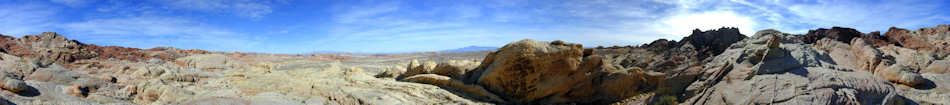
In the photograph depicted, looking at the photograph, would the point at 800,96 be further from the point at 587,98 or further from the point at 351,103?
the point at 351,103

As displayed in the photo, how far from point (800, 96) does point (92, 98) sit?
1224cm

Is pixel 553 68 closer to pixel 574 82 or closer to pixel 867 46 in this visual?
pixel 574 82

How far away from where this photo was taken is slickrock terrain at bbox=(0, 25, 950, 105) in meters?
7.83

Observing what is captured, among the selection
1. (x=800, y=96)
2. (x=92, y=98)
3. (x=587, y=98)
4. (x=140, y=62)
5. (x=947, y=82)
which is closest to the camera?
(x=800, y=96)

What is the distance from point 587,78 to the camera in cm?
1020

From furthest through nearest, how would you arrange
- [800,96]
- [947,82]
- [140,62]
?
[140,62], [947,82], [800,96]

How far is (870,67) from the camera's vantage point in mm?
9562

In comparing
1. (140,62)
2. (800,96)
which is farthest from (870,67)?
(140,62)

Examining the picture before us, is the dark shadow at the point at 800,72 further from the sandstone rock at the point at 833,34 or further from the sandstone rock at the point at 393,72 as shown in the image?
the sandstone rock at the point at 393,72

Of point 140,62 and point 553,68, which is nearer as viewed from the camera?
point 553,68

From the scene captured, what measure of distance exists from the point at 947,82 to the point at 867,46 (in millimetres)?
1951

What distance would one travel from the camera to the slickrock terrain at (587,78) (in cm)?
783

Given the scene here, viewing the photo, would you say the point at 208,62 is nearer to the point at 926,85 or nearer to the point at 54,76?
the point at 54,76

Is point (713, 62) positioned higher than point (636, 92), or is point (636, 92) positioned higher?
point (713, 62)
